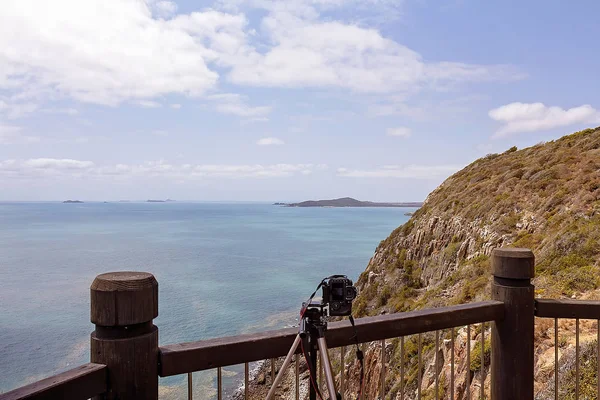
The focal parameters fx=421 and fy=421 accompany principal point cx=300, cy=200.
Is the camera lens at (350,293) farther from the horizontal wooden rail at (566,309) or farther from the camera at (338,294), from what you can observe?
the horizontal wooden rail at (566,309)

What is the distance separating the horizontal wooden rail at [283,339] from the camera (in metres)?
1.70

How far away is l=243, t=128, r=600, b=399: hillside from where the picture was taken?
6727mm

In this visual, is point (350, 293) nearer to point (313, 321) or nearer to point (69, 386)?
point (313, 321)

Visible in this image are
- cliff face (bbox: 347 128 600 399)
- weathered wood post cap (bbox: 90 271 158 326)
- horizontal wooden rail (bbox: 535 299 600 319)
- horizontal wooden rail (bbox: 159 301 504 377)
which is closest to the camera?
weathered wood post cap (bbox: 90 271 158 326)

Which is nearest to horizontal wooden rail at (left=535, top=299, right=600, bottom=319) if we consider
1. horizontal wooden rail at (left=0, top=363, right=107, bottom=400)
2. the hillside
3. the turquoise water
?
the hillside

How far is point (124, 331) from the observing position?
1552 mm

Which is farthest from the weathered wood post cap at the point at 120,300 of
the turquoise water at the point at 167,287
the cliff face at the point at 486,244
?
the turquoise water at the point at 167,287

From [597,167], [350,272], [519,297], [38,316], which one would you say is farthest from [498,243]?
[38,316]

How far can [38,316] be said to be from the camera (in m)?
35.8

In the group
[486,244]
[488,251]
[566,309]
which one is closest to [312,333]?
[566,309]

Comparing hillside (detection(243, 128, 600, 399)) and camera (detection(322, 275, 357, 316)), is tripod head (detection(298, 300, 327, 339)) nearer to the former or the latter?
camera (detection(322, 275, 357, 316))

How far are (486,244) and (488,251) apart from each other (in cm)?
75

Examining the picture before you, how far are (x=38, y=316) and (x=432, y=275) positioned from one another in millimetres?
33202

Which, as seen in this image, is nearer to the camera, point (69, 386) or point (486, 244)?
point (69, 386)
